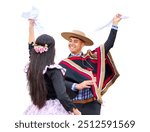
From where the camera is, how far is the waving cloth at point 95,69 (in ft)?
17.2

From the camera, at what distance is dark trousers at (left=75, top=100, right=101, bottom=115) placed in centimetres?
526

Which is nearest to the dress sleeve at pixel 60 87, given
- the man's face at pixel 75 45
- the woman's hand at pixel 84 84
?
the woman's hand at pixel 84 84

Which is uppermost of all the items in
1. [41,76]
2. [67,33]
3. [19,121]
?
[67,33]

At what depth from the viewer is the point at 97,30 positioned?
532 cm

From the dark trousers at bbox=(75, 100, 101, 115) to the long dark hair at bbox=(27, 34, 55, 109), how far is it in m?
0.62

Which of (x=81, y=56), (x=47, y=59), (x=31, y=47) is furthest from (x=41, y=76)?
(x=81, y=56)

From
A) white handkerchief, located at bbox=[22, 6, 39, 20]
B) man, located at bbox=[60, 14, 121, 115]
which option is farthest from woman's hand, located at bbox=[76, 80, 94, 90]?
white handkerchief, located at bbox=[22, 6, 39, 20]

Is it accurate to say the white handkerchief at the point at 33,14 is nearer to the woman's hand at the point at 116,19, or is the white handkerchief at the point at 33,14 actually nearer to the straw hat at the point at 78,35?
the straw hat at the point at 78,35

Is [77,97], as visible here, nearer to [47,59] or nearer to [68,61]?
[68,61]

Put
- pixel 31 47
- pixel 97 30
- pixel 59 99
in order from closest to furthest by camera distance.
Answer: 1. pixel 59 99
2. pixel 31 47
3. pixel 97 30

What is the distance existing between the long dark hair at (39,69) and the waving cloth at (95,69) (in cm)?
56

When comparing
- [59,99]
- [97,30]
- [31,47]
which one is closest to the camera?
[59,99]

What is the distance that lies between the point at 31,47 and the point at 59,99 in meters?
0.64

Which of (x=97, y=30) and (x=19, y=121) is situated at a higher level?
(x=97, y=30)
